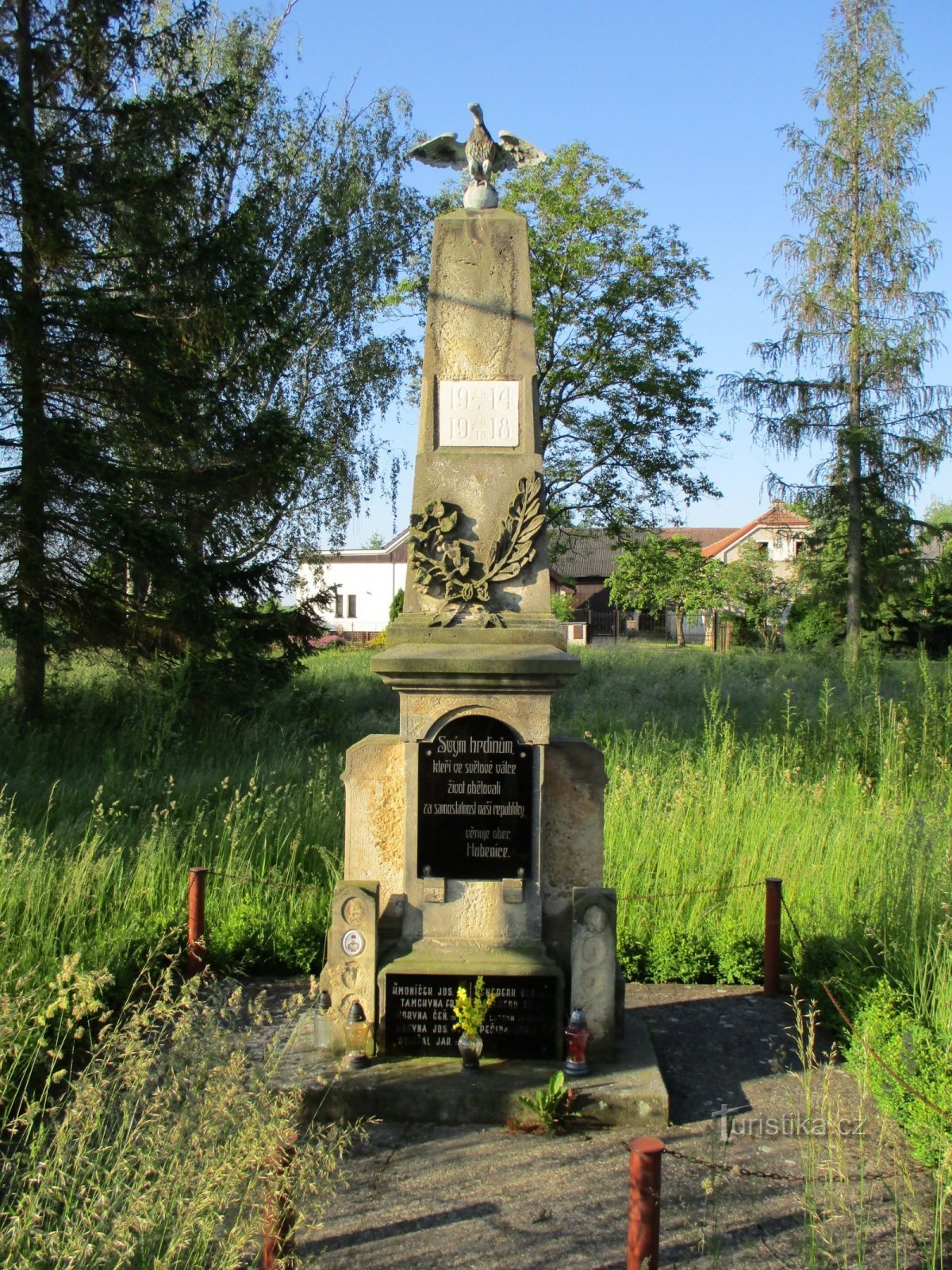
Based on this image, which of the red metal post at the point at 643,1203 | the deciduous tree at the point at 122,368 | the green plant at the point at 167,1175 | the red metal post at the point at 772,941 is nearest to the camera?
the green plant at the point at 167,1175

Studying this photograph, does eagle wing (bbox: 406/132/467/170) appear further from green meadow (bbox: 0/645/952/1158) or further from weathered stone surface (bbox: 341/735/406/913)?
green meadow (bbox: 0/645/952/1158)

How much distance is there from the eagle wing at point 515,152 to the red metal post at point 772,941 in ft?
13.5

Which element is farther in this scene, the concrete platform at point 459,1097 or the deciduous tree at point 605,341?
the deciduous tree at point 605,341

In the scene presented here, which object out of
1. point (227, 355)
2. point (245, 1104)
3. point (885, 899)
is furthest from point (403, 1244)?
point (227, 355)

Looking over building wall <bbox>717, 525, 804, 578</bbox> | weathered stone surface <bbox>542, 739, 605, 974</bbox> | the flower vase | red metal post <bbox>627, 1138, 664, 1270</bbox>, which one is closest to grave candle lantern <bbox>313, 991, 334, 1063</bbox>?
the flower vase

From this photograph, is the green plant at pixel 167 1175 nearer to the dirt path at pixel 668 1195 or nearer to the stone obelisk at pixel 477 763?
the dirt path at pixel 668 1195

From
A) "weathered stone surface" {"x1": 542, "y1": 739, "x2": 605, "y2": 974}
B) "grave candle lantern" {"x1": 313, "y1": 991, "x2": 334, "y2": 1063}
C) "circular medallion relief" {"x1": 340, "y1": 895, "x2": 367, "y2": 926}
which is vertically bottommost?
"grave candle lantern" {"x1": 313, "y1": 991, "x2": 334, "y2": 1063}

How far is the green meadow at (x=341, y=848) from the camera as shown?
529 centimetres

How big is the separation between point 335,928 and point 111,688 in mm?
8111

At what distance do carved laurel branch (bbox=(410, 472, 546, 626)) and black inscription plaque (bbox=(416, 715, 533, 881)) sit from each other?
0.58 meters

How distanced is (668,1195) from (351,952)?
164cm

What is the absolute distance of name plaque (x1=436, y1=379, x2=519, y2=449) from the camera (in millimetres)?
5027

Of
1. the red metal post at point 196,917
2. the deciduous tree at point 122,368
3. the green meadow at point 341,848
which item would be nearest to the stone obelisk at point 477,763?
the green meadow at point 341,848

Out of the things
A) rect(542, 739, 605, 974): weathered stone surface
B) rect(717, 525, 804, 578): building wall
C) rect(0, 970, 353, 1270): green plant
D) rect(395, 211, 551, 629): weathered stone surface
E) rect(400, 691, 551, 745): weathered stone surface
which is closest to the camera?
rect(0, 970, 353, 1270): green plant
